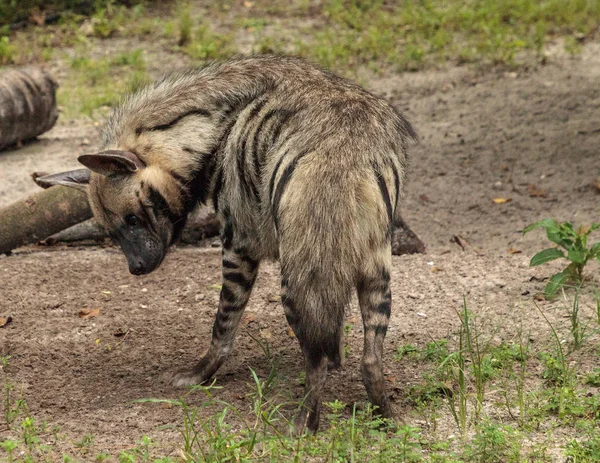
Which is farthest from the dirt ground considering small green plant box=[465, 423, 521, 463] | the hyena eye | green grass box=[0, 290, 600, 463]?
the hyena eye

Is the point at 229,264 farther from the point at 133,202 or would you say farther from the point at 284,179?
the point at 284,179

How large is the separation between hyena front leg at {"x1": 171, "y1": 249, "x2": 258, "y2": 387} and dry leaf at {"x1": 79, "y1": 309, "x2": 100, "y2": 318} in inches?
35.2

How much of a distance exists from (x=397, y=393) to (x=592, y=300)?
1529 mm

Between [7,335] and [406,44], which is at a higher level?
[406,44]

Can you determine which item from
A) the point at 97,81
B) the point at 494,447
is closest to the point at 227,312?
the point at 494,447

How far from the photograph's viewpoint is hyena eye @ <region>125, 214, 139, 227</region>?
4703 millimetres

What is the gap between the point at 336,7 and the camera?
40.1ft

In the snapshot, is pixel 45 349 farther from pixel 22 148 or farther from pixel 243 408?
pixel 22 148

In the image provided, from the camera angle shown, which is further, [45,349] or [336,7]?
[336,7]

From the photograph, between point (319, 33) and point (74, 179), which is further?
point (319, 33)

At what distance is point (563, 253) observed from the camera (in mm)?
5387

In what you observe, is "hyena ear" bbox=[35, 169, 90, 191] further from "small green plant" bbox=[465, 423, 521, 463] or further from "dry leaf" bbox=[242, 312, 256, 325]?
"small green plant" bbox=[465, 423, 521, 463]

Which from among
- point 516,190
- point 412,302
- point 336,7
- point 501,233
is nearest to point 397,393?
point 412,302

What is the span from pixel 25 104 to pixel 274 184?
16.5 feet
